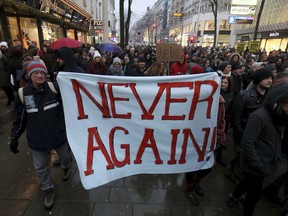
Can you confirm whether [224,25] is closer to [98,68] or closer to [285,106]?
[98,68]

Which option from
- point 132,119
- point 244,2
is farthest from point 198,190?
point 244,2

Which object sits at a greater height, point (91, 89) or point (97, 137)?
point (91, 89)

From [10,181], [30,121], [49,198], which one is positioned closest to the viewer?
[30,121]

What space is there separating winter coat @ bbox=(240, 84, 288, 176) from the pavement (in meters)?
1.00

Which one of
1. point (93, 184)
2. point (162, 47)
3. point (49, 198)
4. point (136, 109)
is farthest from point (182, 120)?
point (162, 47)

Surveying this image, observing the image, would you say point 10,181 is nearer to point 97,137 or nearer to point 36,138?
point 36,138

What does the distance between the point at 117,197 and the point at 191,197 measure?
1066 millimetres

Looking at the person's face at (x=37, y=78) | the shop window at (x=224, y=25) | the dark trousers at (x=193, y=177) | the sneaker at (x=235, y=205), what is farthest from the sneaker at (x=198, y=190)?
the shop window at (x=224, y=25)

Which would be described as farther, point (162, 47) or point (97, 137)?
point (162, 47)

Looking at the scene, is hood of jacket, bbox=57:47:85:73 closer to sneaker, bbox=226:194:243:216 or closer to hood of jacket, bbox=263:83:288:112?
hood of jacket, bbox=263:83:288:112

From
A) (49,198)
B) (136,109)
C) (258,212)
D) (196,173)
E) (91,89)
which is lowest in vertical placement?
(258,212)

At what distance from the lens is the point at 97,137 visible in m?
2.62

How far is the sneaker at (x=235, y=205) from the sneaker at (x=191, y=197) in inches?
17.8

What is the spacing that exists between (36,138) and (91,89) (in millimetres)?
971
